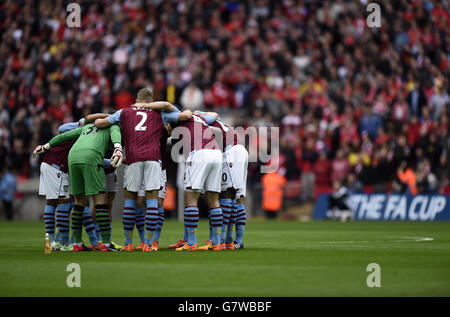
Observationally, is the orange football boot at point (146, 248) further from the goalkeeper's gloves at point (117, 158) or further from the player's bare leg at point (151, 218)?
the goalkeeper's gloves at point (117, 158)

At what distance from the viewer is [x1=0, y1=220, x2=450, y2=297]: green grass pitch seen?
830 centimetres

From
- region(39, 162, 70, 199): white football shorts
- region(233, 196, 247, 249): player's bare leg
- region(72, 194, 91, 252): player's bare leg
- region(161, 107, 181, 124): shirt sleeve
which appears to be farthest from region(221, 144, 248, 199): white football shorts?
region(39, 162, 70, 199): white football shorts

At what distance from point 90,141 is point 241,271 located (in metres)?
4.31

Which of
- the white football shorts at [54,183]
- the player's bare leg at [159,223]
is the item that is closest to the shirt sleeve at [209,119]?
the player's bare leg at [159,223]

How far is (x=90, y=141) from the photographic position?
1327 centimetres

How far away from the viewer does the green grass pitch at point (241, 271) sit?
830 centimetres

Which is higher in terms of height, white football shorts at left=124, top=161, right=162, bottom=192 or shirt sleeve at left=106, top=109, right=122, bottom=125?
shirt sleeve at left=106, top=109, right=122, bottom=125

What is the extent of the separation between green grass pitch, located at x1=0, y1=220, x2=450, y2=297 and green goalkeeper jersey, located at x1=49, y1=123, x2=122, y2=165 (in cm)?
148

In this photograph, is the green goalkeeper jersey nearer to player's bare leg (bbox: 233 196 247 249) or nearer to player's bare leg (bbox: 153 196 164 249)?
player's bare leg (bbox: 153 196 164 249)

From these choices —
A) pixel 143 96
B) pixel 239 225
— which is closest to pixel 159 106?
pixel 143 96

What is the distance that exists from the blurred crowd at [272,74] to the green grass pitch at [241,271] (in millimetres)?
13113

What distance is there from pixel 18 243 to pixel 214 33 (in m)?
19.9

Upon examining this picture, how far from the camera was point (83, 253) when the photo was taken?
1278cm
